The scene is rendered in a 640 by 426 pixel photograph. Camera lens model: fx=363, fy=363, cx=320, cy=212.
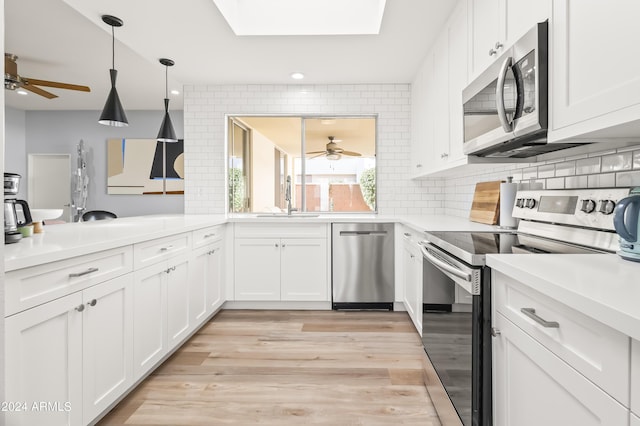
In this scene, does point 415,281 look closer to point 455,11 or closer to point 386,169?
point 386,169

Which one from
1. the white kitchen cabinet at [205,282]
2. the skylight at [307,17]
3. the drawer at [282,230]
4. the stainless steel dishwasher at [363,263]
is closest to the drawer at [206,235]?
the white kitchen cabinet at [205,282]

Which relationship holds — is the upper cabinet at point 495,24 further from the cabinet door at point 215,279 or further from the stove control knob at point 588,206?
the cabinet door at point 215,279

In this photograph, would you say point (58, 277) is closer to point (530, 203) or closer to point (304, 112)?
point (530, 203)

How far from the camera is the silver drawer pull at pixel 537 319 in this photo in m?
0.84

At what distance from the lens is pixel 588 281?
0.82 m

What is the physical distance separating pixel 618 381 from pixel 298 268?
114 inches

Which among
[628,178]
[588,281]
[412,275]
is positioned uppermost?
[628,178]

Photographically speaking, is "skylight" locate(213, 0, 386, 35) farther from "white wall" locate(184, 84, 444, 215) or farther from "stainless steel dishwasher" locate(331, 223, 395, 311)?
"stainless steel dishwasher" locate(331, 223, 395, 311)

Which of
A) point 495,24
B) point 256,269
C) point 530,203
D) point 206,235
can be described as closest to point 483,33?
point 495,24

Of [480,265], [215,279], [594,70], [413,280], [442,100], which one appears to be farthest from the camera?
[215,279]

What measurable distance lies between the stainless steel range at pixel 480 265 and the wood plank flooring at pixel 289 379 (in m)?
0.40

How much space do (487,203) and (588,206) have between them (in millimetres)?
1100

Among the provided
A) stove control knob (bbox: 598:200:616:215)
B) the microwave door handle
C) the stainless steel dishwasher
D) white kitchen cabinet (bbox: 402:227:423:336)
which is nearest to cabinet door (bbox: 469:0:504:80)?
the microwave door handle

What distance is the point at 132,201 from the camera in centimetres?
608
